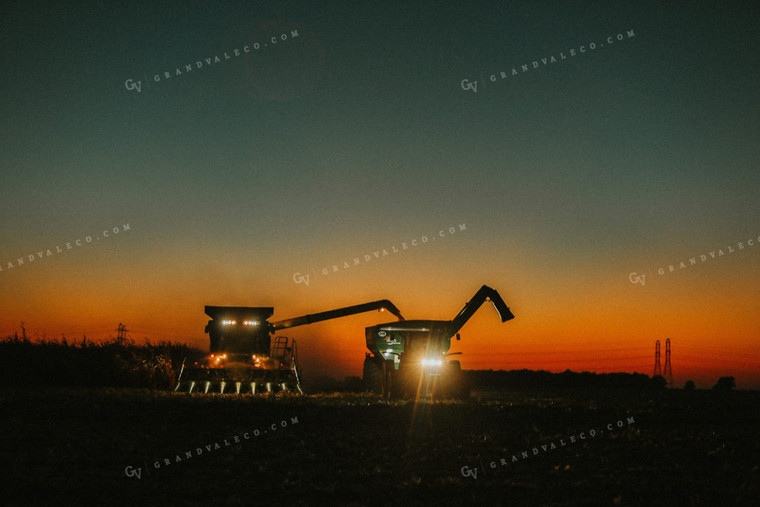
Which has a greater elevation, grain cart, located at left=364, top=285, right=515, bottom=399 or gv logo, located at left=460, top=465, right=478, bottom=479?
grain cart, located at left=364, top=285, right=515, bottom=399

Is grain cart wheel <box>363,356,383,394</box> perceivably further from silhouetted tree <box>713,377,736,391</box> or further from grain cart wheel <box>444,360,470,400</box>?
silhouetted tree <box>713,377,736,391</box>

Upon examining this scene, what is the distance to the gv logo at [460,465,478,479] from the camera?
11315mm

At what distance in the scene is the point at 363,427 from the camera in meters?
16.6

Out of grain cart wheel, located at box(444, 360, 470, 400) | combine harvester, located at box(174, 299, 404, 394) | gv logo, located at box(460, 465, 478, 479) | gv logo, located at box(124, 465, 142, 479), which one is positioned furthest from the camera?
combine harvester, located at box(174, 299, 404, 394)

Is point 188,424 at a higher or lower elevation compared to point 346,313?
lower

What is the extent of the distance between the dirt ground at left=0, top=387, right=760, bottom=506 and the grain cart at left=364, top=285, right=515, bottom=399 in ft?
15.1

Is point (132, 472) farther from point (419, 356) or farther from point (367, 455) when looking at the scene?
point (419, 356)

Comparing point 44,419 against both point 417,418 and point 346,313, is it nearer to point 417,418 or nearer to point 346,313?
point 417,418

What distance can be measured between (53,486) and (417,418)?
9.77 meters

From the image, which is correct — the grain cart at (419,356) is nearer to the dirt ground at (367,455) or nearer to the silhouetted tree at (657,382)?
the dirt ground at (367,455)

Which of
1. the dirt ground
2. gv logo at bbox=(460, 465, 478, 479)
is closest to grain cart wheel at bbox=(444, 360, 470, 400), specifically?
the dirt ground

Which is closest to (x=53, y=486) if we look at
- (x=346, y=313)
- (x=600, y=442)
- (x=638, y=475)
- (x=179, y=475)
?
(x=179, y=475)

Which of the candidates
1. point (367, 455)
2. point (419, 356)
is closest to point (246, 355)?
point (419, 356)

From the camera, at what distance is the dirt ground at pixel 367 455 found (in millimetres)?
10016
